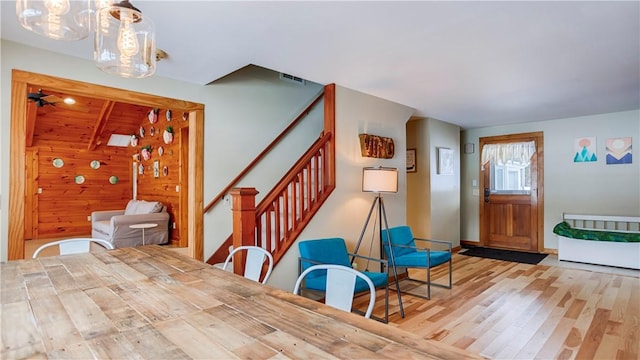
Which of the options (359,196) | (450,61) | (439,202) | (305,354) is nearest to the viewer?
(305,354)

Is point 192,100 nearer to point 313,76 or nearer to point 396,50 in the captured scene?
point 313,76

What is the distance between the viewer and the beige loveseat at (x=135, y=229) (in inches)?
211

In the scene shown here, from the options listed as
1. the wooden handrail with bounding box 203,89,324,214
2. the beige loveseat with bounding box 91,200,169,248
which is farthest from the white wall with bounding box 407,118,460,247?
the beige loveseat with bounding box 91,200,169,248

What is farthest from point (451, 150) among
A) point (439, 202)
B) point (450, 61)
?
point (450, 61)

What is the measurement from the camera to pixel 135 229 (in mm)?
5574

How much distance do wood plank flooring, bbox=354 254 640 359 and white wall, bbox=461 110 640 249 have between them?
4.68 ft

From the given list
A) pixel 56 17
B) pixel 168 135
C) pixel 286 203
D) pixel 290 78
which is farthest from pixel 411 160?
pixel 56 17

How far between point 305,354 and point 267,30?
2222mm

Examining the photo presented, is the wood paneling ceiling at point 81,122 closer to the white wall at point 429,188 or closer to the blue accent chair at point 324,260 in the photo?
the blue accent chair at point 324,260

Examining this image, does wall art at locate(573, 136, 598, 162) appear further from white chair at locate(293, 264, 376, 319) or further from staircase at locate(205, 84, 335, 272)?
white chair at locate(293, 264, 376, 319)

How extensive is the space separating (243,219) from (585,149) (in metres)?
5.88

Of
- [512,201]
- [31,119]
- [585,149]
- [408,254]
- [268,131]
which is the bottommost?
[408,254]

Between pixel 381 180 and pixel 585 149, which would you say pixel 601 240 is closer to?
pixel 585 149

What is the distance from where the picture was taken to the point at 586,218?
18.4 feet
